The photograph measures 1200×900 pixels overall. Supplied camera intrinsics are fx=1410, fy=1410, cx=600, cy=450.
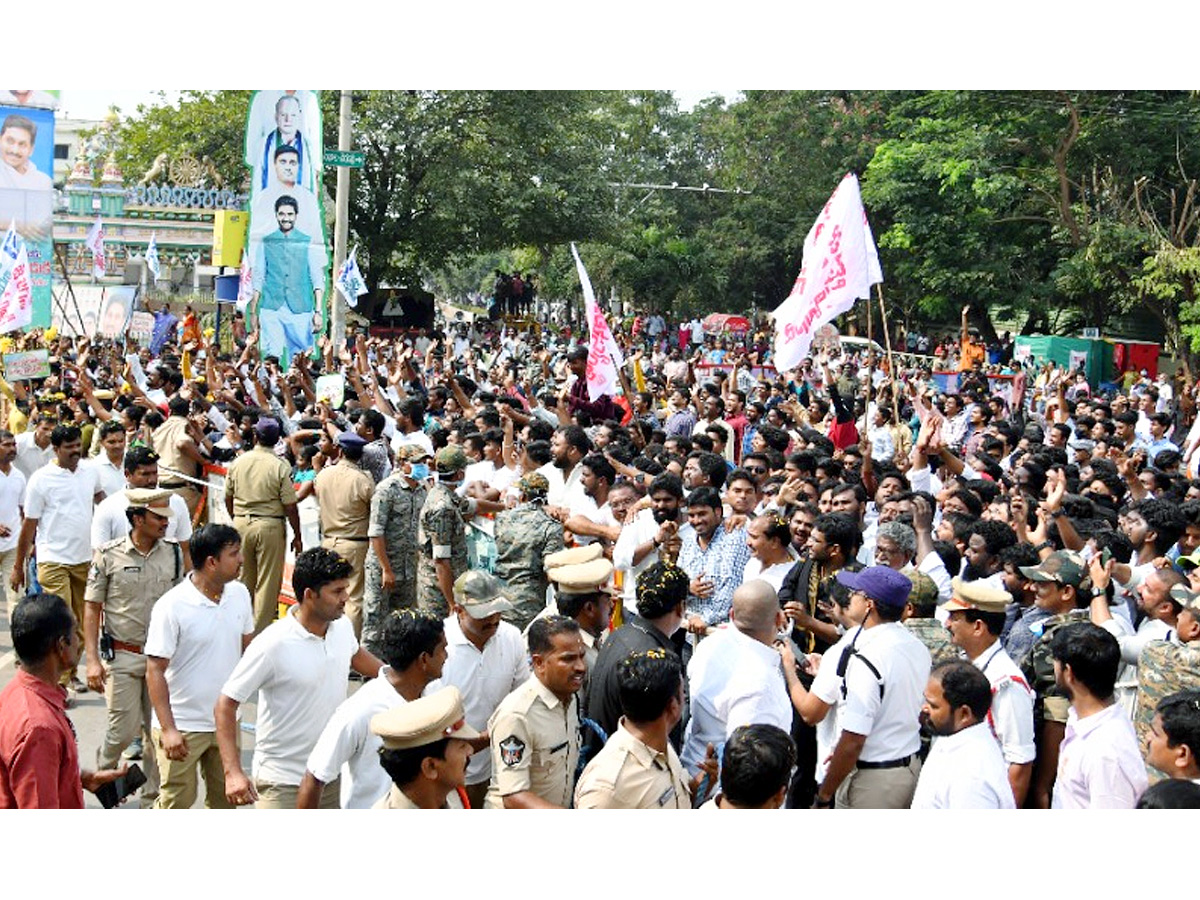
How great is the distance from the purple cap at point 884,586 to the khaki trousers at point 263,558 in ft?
17.5

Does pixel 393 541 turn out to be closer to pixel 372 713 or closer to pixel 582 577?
pixel 582 577

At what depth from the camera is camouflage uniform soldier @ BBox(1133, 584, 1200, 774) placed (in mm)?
5207

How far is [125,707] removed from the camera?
23.1ft

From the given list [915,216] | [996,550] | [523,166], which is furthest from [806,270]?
[523,166]

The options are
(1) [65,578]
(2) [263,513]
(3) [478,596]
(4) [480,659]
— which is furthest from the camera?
(2) [263,513]

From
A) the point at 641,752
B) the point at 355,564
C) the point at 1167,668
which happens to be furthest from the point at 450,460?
the point at 1167,668

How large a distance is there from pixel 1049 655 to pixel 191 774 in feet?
12.1

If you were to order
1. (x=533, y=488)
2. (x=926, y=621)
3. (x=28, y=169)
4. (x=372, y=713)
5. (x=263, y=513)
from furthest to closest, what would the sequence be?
1. (x=28, y=169)
2. (x=263, y=513)
3. (x=533, y=488)
4. (x=926, y=621)
5. (x=372, y=713)

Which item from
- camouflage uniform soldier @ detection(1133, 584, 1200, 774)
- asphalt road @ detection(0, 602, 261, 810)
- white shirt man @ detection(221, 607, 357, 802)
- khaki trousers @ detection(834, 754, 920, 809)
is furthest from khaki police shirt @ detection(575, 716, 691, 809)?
asphalt road @ detection(0, 602, 261, 810)

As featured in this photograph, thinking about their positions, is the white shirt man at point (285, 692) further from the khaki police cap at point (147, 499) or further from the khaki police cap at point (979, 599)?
the khaki police cap at point (979, 599)

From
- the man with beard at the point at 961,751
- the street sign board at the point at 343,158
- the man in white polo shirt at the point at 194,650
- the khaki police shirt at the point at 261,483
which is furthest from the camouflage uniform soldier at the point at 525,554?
the street sign board at the point at 343,158

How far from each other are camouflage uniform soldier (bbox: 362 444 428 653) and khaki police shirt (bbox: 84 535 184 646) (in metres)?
1.74

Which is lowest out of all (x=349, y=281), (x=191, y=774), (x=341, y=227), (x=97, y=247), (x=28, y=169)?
(x=191, y=774)

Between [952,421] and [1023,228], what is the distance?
795 inches
